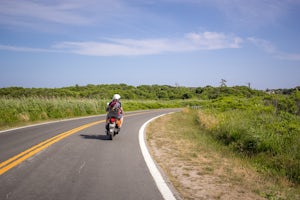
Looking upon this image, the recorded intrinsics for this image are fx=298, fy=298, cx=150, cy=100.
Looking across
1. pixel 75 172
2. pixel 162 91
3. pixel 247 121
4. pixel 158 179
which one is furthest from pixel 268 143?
pixel 162 91

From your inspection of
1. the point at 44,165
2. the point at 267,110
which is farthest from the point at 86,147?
the point at 267,110

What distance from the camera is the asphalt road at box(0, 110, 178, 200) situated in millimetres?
5250

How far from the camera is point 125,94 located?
85.1 meters

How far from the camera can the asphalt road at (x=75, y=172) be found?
5250 mm

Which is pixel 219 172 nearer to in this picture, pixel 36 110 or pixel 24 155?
pixel 24 155

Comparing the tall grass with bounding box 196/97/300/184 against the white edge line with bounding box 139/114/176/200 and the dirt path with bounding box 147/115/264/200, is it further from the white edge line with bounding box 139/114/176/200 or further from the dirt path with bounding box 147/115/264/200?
the white edge line with bounding box 139/114/176/200

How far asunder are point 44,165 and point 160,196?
3.28 m

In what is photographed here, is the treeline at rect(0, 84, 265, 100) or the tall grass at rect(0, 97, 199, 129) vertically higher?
the treeline at rect(0, 84, 265, 100)

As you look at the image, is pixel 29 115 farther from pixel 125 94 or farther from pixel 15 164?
pixel 125 94

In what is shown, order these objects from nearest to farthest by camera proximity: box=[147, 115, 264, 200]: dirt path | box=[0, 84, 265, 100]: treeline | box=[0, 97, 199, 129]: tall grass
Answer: box=[147, 115, 264, 200]: dirt path, box=[0, 97, 199, 129]: tall grass, box=[0, 84, 265, 100]: treeline

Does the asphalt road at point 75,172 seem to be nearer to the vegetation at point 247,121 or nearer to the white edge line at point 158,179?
the white edge line at point 158,179

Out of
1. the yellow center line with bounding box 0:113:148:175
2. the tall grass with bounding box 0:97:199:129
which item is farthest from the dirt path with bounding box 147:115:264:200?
the tall grass with bounding box 0:97:199:129

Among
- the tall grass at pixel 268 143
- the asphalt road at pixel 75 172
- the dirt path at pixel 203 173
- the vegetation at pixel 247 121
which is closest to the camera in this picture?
the asphalt road at pixel 75 172

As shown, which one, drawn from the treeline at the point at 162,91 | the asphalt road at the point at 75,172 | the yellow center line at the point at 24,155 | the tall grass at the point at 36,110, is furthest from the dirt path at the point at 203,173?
the treeline at the point at 162,91
